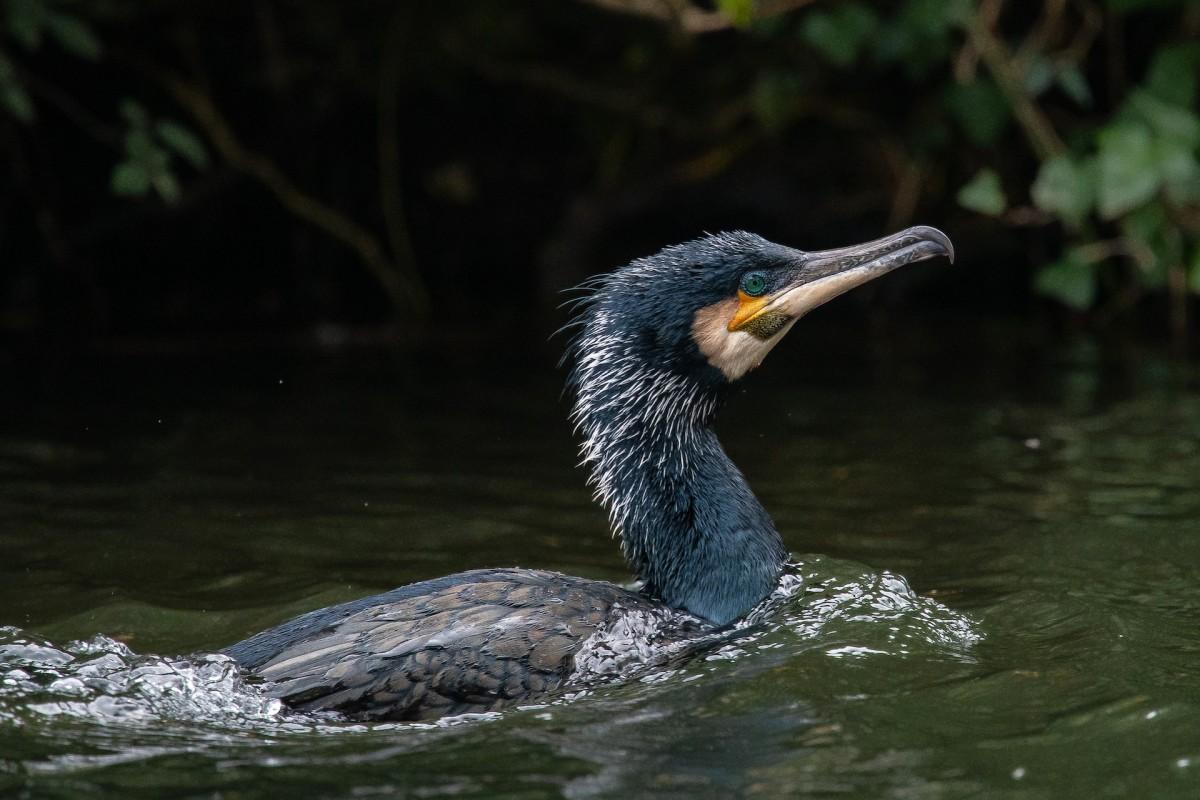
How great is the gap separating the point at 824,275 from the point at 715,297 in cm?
36

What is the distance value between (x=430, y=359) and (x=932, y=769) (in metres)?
6.65

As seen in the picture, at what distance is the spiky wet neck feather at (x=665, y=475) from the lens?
15.2 ft

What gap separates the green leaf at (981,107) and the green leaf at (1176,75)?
94cm

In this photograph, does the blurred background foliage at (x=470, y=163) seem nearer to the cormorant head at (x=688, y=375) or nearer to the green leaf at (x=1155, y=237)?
the green leaf at (x=1155, y=237)

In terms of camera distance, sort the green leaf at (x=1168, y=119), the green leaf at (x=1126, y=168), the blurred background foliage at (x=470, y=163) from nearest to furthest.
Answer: the green leaf at (x=1126, y=168), the green leaf at (x=1168, y=119), the blurred background foliage at (x=470, y=163)

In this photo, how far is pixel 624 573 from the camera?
552 cm

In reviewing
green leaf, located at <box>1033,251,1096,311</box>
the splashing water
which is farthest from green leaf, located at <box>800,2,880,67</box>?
the splashing water

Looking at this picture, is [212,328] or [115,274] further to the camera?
[115,274]

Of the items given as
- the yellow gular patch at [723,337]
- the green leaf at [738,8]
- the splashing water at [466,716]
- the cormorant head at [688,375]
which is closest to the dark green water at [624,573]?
the splashing water at [466,716]

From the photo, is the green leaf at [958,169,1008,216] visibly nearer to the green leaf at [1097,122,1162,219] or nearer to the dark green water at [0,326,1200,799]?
the green leaf at [1097,122,1162,219]

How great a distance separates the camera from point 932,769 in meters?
3.42

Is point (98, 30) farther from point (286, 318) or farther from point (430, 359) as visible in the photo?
point (430, 359)

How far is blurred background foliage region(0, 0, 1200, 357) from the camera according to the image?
33.2ft

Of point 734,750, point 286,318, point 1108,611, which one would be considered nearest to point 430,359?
point 286,318
